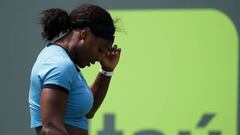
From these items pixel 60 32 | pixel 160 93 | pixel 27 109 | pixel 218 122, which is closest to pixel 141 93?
pixel 160 93

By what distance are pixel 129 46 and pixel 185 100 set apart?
1.66 ft

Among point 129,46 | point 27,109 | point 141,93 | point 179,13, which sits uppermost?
point 179,13

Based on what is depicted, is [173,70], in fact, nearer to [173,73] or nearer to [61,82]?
[173,73]

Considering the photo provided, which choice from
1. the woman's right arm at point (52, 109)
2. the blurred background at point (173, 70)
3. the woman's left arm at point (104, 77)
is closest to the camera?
the woman's right arm at point (52, 109)

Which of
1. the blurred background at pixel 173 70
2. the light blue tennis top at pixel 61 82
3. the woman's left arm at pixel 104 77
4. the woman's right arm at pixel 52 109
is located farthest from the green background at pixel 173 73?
the woman's right arm at pixel 52 109

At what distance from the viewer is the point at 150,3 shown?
13.2ft

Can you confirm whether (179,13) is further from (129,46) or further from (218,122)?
(218,122)

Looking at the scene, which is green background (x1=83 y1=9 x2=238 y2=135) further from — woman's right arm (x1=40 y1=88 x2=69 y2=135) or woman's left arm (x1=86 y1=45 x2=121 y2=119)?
woman's right arm (x1=40 y1=88 x2=69 y2=135)

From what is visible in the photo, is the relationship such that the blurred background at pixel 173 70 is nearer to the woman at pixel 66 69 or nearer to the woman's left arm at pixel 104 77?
the woman's left arm at pixel 104 77

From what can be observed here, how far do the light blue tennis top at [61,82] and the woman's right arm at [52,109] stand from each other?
26 millimetres

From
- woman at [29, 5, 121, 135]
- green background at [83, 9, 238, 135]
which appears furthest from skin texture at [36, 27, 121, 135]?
green background at [83, 9, 238, 135]

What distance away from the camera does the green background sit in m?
3.93

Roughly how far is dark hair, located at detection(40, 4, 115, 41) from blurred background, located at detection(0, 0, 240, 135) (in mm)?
1379

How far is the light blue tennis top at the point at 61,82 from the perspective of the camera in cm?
230
